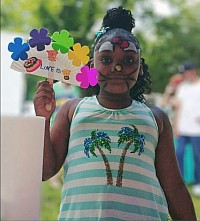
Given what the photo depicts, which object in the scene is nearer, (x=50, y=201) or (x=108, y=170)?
(x=108, y=170)

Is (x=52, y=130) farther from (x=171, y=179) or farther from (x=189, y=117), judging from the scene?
(x=189, y=117)

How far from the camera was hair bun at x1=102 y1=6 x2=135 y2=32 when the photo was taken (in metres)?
1.18

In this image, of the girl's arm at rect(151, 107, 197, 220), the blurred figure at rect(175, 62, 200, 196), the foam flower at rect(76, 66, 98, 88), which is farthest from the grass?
the foam flower at rect(76, 66, 98, 88)

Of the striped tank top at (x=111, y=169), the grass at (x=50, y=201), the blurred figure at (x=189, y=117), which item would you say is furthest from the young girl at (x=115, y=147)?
the blurred figure at (x=189, y=117)

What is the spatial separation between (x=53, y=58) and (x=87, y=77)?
0.09 meters

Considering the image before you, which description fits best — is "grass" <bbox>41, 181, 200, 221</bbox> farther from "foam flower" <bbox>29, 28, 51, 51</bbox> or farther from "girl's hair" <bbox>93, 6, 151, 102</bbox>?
"foam flower" <bbox>29, 28, 51, 51</bbox>

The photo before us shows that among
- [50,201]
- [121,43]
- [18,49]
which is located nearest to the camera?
[18,49]

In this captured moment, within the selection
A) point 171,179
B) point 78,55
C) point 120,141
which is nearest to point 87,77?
point 78,55

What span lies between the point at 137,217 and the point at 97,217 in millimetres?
88

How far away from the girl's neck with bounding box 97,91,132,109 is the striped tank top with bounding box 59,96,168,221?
→ 0.5 inches

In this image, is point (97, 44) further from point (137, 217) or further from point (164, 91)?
point (164, 91)

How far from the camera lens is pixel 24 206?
833 mm

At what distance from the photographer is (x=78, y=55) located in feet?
3.56

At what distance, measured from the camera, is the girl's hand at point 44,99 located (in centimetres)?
107
